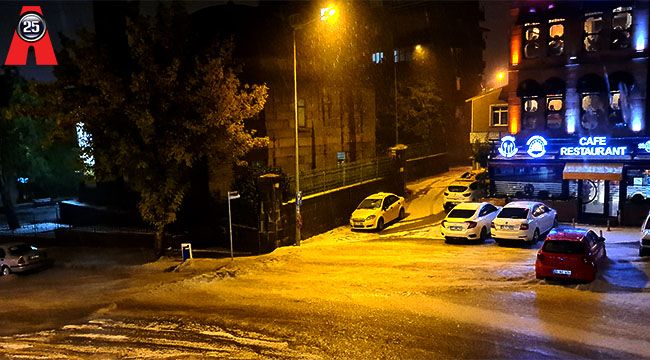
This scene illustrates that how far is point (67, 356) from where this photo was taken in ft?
33.5

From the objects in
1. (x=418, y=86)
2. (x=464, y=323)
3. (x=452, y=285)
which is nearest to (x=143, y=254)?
(x=452, y=285)

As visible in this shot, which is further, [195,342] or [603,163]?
[603,163]

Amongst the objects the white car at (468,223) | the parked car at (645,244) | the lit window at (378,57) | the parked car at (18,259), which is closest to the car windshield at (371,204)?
the white car at (468,223)

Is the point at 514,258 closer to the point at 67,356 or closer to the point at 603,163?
the point at 603,163

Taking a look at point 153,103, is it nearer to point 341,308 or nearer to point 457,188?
point 341,308

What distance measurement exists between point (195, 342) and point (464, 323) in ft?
18.9

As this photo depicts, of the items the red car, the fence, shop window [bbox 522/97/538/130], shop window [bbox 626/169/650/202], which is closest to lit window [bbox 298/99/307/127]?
the fence

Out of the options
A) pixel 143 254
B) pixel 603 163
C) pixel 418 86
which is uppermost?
pixel 418 86

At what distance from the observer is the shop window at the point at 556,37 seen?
26984 millimetres

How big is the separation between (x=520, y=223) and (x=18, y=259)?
65.7 ft

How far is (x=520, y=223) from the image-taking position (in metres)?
19.6

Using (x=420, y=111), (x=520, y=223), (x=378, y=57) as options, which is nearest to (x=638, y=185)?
(x=520, y=223)

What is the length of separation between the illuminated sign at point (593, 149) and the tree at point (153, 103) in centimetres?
1564

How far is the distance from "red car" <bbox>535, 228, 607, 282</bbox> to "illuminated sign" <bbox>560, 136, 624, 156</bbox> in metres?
11.2
